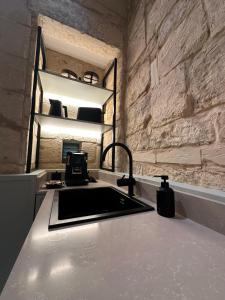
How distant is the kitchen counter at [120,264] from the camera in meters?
0.26

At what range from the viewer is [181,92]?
2.71 feet

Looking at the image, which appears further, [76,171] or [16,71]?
[76,171]

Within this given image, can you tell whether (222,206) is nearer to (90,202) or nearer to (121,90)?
(90,202)

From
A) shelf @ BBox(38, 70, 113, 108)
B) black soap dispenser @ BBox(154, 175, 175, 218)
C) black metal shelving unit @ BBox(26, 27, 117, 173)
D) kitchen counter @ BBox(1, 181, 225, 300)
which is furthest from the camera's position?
shelf @ BBox(38, 70, 113, 108)

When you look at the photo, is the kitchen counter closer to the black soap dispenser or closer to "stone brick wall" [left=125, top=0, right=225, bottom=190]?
→ the black soap dispenser

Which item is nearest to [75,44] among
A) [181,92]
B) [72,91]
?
[72,91]

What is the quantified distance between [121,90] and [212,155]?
1.18 m

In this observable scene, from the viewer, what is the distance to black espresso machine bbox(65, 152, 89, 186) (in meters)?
1.19

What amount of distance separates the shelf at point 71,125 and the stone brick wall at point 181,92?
435 millimetres

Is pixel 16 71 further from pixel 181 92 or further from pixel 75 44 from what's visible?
pixel 181 92

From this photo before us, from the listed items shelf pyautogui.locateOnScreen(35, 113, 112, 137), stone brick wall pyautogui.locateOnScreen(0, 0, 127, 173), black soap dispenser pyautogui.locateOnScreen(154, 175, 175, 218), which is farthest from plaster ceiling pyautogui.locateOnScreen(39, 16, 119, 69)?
black soap dispenser pyautogui.locateOnScreen(154, 175, 175, 218)

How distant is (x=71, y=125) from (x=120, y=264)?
1.33m

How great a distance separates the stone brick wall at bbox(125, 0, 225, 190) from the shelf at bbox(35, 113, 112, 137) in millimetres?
435

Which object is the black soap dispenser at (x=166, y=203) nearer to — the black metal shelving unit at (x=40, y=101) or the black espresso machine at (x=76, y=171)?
the black espresso machine at (x=76, y=171)
